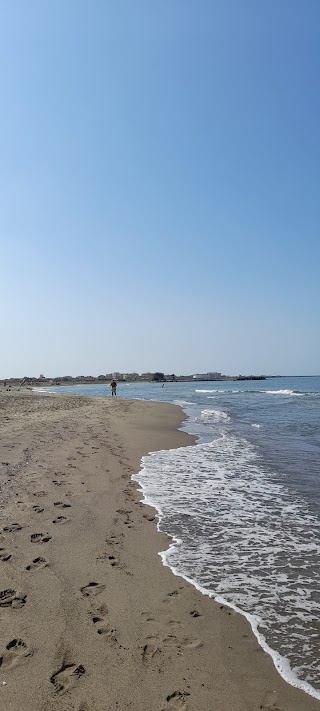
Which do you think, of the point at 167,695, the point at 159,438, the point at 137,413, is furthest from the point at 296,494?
the point at 137,413

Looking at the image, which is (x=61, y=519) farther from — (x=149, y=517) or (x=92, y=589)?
(x=92, y=589)

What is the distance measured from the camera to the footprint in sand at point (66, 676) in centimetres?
337

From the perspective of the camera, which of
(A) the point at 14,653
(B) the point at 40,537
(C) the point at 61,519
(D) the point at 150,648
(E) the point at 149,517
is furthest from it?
(E) the point at 149,517

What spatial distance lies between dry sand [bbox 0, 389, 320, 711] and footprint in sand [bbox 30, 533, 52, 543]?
15 millimetres

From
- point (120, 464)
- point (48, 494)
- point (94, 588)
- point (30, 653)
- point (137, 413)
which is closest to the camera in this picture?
point (30, 653)

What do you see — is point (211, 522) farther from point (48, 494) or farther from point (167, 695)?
point (167, 695)

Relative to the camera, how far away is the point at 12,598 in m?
4.68

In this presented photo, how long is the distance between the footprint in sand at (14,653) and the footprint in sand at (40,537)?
7.90ft

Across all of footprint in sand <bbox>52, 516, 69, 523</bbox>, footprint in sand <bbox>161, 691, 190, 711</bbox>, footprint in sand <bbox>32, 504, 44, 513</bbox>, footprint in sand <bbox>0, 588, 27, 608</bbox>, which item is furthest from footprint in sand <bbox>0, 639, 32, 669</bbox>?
footprint in sand <bbox>32, 504, 44, 513</bbox>

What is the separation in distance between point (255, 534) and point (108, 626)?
11.8 ft

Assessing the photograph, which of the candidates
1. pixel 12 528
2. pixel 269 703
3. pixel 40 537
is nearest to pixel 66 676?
pixel 269 703

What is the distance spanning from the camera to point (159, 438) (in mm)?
18062

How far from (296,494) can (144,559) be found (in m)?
4.81

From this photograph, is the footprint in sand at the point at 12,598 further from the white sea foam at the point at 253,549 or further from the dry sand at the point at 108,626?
the white sea foam at the point at 253,549
